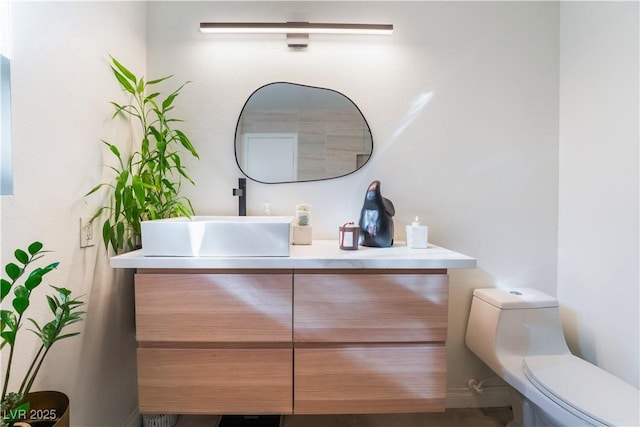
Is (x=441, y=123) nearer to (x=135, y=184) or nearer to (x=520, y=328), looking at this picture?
(x=520, y=328)

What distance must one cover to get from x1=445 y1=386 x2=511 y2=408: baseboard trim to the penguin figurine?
35.8 inches

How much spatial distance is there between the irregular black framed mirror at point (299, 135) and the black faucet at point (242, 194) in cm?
5

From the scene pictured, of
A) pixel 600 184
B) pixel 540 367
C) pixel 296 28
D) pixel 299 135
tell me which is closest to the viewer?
pixel 540 367

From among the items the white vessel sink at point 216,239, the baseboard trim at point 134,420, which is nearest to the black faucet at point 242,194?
the white vessel sink at point 216,239

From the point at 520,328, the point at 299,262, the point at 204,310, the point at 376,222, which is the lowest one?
the point at 520,328

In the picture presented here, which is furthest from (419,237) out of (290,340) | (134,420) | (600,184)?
(134,420)

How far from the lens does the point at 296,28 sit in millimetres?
1521

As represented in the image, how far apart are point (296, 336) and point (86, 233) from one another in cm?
86

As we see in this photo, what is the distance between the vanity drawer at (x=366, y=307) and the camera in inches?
43.9

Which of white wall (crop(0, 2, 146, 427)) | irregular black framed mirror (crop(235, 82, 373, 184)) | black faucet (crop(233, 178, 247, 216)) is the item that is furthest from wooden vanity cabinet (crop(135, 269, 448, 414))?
irregular black framed mirror (crop(235, 82, 373, 184))

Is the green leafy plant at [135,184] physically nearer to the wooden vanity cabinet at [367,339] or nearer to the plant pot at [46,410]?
the plant pot at [46,410]

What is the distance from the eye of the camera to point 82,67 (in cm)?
112

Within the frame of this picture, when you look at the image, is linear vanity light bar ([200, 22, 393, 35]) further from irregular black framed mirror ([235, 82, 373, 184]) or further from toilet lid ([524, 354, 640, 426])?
toilet lid ([524, 354, 640, 426])

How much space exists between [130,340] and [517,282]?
197 centimetres
